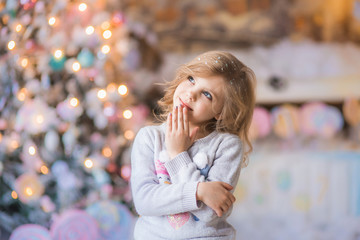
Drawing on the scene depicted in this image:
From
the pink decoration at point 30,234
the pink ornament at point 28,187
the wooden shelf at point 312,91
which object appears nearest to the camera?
the pink decoration at point 30,234

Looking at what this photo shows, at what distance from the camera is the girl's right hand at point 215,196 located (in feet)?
3.28

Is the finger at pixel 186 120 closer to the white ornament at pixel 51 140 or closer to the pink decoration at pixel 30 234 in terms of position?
the pink decoration at pixel 30 234

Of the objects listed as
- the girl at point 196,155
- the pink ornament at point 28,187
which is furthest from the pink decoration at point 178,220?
the pink ornament at point 28,187

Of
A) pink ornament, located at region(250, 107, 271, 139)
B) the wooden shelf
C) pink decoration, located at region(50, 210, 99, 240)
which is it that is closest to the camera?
pink decoration, located at region(50, 210, 99, 240)

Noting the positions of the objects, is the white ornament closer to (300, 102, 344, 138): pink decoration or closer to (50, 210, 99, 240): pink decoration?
(50, 210, 99, 240): pink decoration

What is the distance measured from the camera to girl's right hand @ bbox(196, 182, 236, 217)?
3.28 feet

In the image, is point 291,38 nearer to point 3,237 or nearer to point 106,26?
point 106,26

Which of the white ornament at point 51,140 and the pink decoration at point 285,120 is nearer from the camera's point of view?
the white ornament at point 51,140

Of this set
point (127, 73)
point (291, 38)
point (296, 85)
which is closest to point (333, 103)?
point (296, 85)

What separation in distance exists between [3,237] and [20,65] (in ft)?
3.09

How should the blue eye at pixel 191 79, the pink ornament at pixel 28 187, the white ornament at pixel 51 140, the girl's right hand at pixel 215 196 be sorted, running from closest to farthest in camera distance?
the girl's right hand at pixel 215 196
the blue eye at pixel 191 79
the pink ornament at pixel 28 187
the white ornament at pixel 51 140

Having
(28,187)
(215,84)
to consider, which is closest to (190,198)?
(215,84)

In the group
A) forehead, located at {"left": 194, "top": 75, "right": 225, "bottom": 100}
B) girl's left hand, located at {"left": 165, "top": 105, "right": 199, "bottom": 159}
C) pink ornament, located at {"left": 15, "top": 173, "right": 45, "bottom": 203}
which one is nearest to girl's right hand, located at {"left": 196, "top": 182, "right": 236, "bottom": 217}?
girl's left hand, located at {"left": 165, "top": 105, "right": 199, "bottom": 159}

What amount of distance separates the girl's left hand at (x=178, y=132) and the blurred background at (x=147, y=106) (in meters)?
1.01
